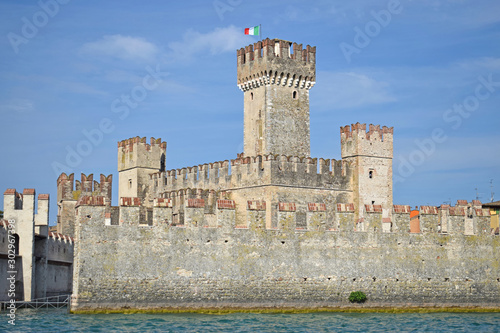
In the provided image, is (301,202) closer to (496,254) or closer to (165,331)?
(496,254)

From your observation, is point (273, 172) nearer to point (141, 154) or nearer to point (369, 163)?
point (369, 163)

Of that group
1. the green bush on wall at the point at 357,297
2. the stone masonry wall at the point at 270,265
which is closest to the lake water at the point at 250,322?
the green bush on wall at the point at 357,297

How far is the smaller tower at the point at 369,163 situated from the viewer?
48.5 m

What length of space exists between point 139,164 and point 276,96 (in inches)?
441

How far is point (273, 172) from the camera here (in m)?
46.4

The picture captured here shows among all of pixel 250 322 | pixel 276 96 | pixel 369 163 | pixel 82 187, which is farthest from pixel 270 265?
pixel 82 187

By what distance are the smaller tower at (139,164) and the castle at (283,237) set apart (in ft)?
19.3

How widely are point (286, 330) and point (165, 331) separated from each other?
448 centimetres

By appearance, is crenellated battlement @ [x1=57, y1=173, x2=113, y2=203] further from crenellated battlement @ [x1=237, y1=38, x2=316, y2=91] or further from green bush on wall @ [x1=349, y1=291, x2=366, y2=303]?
green bush on wall @ [x1=349, y1=291, x2=366, y2=303]

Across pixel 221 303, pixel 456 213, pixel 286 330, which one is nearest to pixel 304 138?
pixel 456 213

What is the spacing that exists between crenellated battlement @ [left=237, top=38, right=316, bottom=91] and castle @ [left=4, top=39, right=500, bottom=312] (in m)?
0.08

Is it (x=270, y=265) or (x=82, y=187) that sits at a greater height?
(x=82, y=187)
